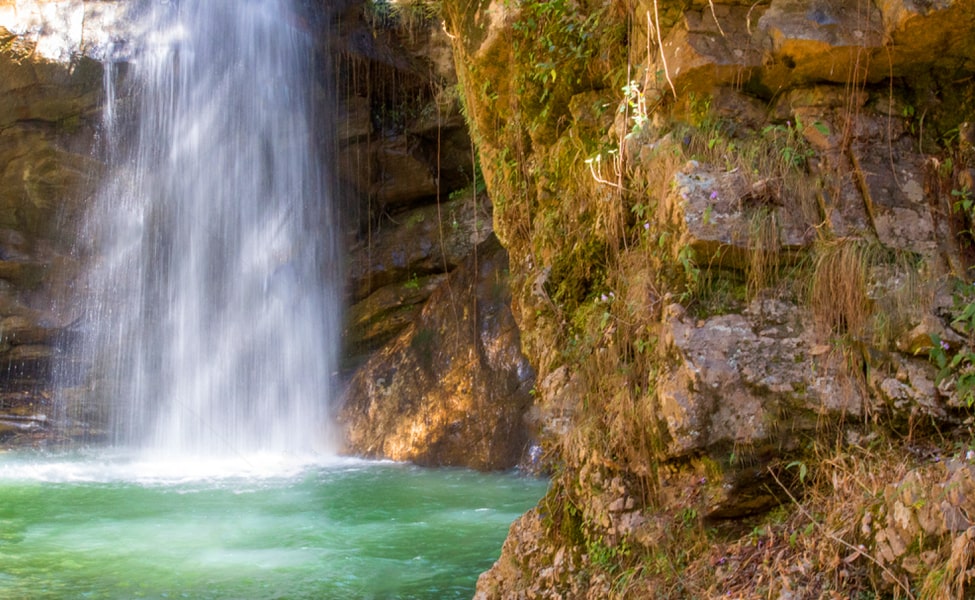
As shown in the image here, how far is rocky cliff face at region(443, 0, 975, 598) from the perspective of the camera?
10.1ft

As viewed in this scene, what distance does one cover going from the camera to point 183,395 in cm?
1457

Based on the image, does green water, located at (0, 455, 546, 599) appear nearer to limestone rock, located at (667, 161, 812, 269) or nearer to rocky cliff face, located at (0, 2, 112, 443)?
limestone rock, located at (667, 161, 812, 269)

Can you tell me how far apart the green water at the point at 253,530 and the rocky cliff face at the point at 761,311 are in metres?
1.85

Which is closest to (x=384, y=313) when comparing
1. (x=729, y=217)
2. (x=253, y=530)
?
(x=253, y=530)

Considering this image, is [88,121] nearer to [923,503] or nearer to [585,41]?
[585,41]

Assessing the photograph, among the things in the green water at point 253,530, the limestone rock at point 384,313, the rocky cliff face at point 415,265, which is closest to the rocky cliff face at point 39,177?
the green water at point 253,530

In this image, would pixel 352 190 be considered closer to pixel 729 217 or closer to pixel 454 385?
pixel 454 385

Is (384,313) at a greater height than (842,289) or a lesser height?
lesser

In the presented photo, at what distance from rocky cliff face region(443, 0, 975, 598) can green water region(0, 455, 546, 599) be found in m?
1.85

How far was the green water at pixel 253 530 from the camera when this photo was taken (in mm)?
5457

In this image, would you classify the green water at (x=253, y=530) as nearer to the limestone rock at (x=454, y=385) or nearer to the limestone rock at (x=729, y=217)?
the limestone rock at (x=454, y=385)

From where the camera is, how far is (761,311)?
3.50 meters

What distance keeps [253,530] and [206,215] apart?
30.2 ft

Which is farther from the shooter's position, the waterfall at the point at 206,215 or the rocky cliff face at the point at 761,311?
the waterfall at the point at 206,215
